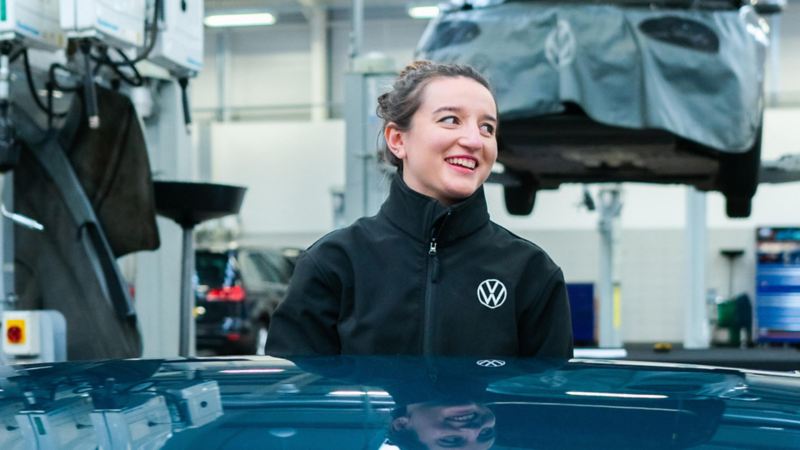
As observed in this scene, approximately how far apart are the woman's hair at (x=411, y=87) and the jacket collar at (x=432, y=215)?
0.15 m

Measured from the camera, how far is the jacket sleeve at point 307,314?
1.93 metres

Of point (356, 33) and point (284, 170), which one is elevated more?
point (356, 33)

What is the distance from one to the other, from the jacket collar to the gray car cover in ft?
10.4

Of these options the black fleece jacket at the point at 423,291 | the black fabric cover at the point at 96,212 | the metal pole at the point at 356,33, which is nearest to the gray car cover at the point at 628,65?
the black fabric cover at the point at 96,212

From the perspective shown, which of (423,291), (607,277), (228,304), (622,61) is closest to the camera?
(423,291)

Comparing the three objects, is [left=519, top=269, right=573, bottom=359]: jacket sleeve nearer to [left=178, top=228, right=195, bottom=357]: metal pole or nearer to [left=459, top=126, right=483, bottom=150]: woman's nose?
[left=459, top=126, right=483, bottom=150]: woman's nose

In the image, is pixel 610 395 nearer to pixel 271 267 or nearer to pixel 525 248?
pixel 525 248

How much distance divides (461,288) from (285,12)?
66.0 feet

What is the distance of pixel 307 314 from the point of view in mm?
1934

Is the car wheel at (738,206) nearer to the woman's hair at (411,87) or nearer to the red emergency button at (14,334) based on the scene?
the red emergency button at (14,334)

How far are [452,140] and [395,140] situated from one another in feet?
0.61

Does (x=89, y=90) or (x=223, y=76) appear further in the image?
(x=223, y=76)

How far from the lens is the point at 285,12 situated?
21438 millimetres

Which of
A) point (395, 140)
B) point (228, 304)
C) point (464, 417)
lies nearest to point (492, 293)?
point (395, 140)
